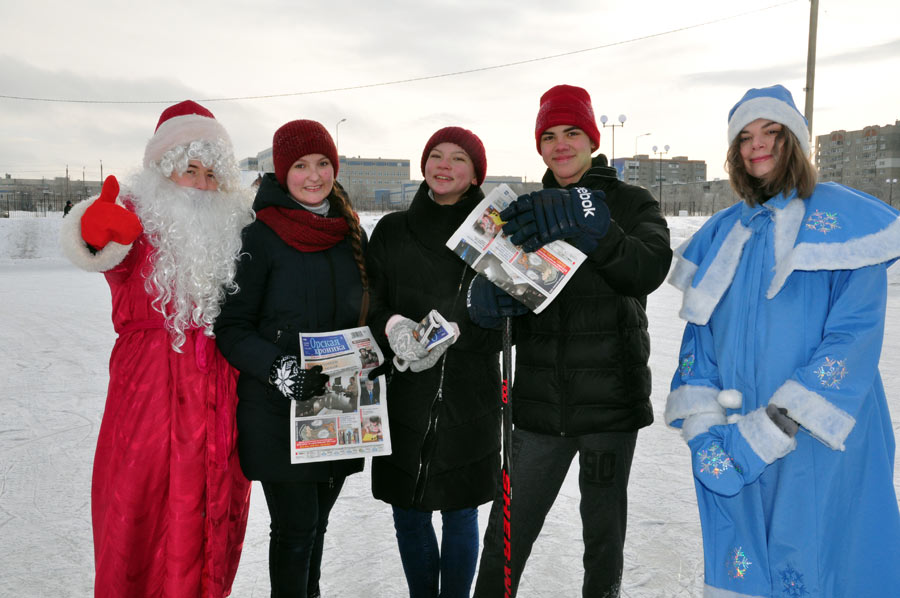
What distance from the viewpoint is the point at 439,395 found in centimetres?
226

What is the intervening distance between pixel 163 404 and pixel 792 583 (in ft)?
6.61

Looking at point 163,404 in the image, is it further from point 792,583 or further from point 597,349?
point 792,583

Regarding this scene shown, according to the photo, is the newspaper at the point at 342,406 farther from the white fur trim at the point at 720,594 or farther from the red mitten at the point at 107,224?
the white fur trim at the point at 720,594

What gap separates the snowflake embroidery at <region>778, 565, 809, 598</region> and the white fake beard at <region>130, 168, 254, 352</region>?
191cm

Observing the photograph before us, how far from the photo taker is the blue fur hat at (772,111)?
179 centimetres

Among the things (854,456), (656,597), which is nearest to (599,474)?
(854,456)

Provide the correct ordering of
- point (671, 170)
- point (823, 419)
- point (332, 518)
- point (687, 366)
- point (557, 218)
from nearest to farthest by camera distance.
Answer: point (823, 419) < point (557, 218) < point (687, 366) < point (332, 518) < point (671, 170)

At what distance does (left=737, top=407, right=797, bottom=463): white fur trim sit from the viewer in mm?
1665

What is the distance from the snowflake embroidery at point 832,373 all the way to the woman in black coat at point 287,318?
1.47 meters

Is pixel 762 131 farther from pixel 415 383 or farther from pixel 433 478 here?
pixel 433 478

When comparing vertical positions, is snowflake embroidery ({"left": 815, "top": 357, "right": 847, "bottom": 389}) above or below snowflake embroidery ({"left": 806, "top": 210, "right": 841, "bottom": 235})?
below

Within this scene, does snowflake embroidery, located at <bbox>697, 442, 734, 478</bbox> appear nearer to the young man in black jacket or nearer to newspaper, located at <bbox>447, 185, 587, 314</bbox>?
the young man in black jacket

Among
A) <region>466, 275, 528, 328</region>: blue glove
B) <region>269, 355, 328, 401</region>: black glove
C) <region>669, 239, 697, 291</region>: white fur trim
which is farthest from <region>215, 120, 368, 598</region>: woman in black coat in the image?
<region>669, 239, 697, 291</region>: white fur trim

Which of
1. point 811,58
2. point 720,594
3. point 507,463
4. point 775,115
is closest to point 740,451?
point 720,594
